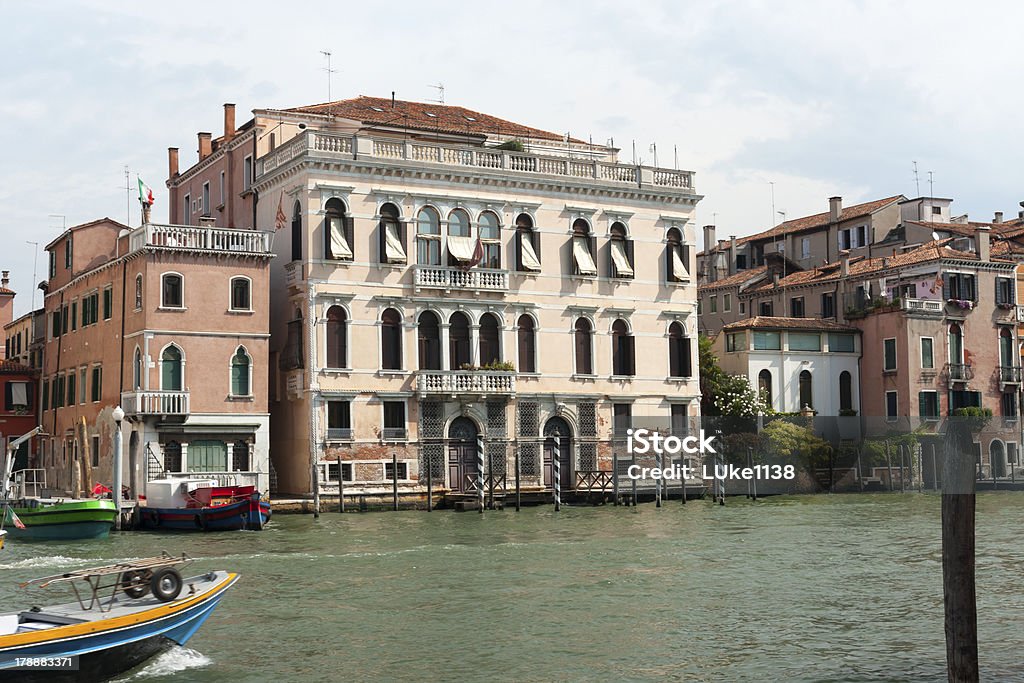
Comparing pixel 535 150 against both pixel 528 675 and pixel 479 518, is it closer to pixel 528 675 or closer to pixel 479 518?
pixel 479 518

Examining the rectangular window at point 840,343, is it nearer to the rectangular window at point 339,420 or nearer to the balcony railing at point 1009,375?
the balcony railing at point 1009,375

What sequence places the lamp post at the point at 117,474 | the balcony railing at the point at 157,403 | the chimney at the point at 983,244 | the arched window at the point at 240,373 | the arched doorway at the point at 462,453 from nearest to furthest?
1. the lamp post at the point at 117,474
2. the balcony railing at the point at 157,403
3. the arched window at the point at 240,373
4. the arched doorway at the point at 462,453
5. the chimney at the point at 983,244

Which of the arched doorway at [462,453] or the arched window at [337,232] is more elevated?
the arched window at [337,232]

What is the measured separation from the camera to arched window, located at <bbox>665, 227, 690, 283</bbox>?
39.0 metres

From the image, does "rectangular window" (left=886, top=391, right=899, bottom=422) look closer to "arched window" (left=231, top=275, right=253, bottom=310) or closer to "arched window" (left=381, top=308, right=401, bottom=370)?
"arched window" (left=381, top=308, right=401, bottom=370)

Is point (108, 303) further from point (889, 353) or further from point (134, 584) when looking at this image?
point (889, 353)

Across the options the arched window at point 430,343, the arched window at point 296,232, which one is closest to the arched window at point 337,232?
the arched window at point 296,232

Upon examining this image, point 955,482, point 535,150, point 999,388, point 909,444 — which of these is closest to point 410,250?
point 535,150

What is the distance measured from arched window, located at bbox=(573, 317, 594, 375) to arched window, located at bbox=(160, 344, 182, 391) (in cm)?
1101

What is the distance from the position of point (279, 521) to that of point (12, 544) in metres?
5.92

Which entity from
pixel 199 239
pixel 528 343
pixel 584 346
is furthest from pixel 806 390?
pixel 199 239

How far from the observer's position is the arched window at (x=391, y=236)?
1368 inches

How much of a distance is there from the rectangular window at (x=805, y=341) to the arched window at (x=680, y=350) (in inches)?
207

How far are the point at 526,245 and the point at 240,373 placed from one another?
874 cm
